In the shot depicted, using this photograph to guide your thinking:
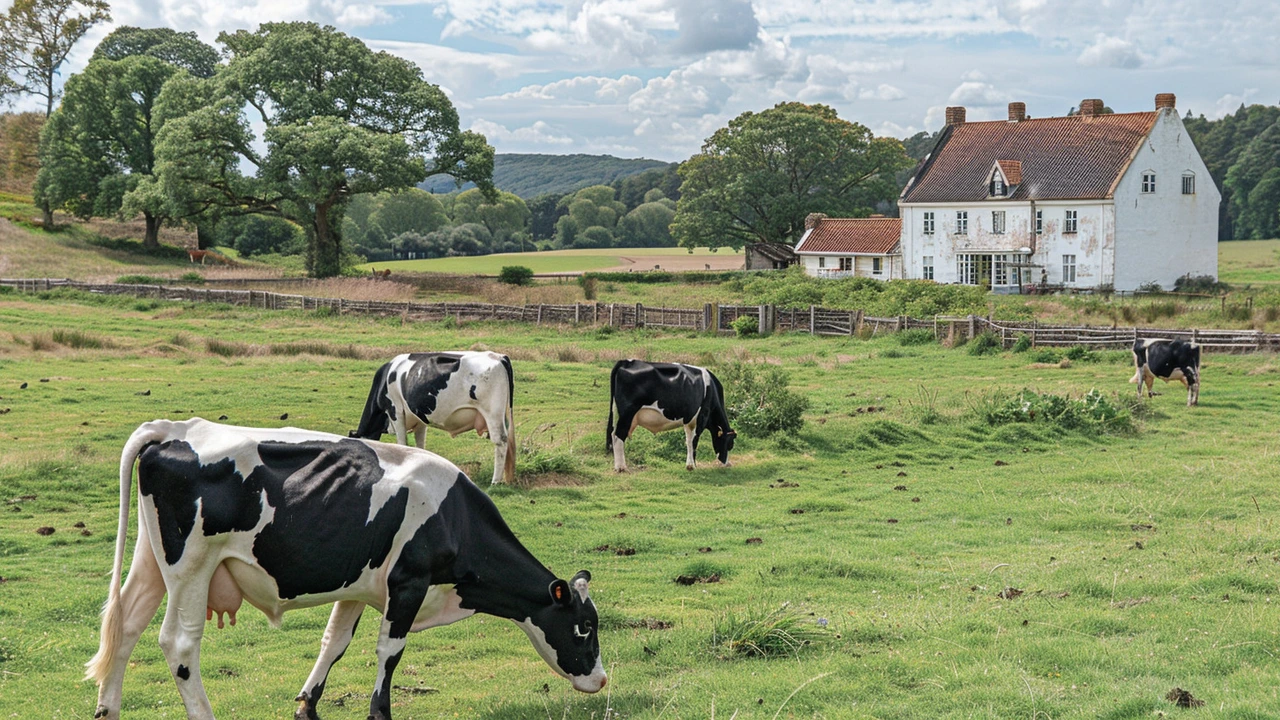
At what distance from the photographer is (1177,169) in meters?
53.1

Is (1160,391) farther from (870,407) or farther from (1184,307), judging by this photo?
(1184,307)

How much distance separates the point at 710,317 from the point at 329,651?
32630 mm

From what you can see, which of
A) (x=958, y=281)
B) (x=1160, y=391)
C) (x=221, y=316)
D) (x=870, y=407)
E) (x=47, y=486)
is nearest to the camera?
(x=47, y=486)

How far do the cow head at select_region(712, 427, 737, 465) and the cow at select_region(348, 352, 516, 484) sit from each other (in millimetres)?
3589

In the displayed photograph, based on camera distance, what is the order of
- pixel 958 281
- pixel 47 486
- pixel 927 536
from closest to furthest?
pixel 927 536 < pixel 47 486 < pixel 958 281

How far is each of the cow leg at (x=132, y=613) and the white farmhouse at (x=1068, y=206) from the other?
4727 cm

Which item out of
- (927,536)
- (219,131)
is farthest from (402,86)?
(927,536)

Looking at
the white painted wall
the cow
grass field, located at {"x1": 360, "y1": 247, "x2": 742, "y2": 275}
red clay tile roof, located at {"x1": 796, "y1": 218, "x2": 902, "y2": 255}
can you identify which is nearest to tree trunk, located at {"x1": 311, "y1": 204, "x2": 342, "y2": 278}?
grass field, located at {"x1": 360, "y1": 247, "x2": 742, "y2": 275}

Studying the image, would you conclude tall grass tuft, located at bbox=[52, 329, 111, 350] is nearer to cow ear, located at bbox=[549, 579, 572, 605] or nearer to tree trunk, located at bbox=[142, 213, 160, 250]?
cow ear, located at bbox=[549, 579, 572, 605]

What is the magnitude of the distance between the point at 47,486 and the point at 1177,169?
5335cm

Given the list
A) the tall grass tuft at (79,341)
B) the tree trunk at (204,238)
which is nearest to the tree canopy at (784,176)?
the tree trunk at (204,238)

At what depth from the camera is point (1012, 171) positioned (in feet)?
177

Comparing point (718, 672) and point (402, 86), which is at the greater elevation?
point (402, 86)

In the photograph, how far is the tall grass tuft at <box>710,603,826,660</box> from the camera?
7.92 metres
